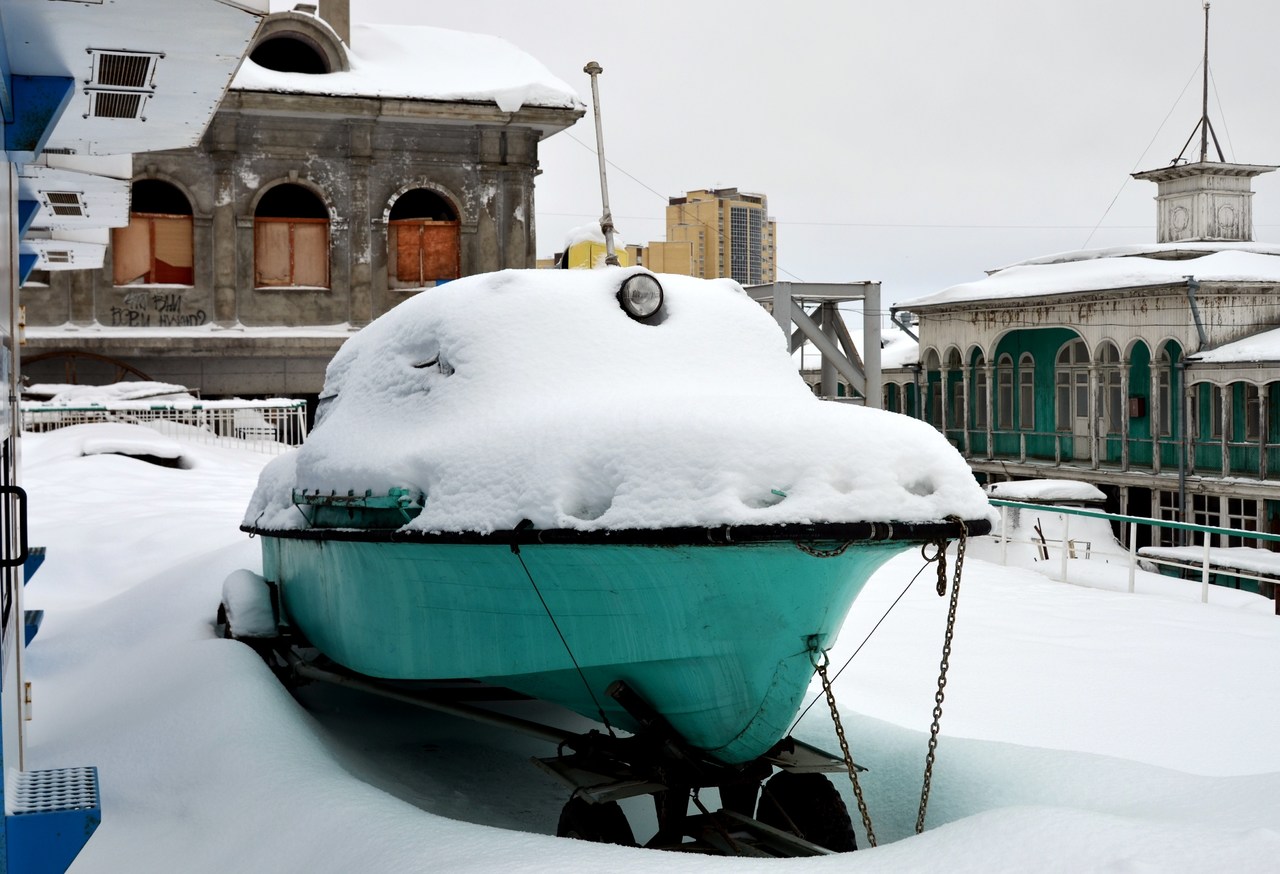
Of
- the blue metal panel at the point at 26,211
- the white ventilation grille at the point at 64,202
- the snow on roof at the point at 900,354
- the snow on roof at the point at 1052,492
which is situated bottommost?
the snow on roof at the point at 1052,492

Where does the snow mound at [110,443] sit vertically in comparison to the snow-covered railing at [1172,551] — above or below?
above

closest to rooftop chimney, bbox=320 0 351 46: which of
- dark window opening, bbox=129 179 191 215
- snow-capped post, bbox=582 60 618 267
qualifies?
dark window opening, bbox=129 179 191 215

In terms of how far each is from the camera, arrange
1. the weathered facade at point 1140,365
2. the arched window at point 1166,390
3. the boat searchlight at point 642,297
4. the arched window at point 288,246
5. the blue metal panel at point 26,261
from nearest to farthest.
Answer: the boat searchlight at point 642,297
the blue metal panel at point 26,261
the weathered facade at point 1140,365
the arched window at point 288,246
the arched window at point 1166,390

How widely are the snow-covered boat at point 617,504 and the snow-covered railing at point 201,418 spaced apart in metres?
14.1

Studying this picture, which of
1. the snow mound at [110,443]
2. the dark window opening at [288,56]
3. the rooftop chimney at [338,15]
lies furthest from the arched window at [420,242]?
the snow mound at [110,443]

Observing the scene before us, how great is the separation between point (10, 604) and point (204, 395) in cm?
2052

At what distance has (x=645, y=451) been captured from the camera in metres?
4.67

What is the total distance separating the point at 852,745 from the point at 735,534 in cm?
239

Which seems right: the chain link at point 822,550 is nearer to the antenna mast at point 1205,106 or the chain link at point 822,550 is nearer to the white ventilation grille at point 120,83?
the white ventilation grille at point 120,83

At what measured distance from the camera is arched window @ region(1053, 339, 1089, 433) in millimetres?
28075

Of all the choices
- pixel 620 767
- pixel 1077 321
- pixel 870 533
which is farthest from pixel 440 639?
pixel 1077 321

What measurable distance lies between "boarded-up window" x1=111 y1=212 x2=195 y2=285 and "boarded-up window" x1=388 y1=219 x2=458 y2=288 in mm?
4023

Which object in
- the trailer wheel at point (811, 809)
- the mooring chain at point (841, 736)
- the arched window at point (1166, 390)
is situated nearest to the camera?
the mooring chain at point (841, 736)

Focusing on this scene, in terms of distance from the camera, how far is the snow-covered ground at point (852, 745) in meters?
4.06
